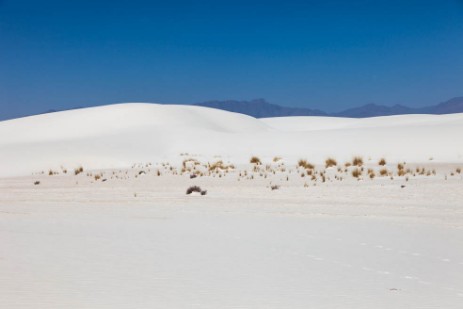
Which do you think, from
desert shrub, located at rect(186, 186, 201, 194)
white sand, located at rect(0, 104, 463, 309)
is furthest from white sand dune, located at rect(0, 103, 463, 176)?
desert shrub, located at rect(186, 186, 201, 194)

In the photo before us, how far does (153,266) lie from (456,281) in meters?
3.49

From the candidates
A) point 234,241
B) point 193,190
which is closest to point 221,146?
point 193,190

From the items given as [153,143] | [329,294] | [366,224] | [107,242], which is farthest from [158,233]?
[153,143]

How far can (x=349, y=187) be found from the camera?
19234mm

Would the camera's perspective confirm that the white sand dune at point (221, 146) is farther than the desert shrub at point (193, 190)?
Yes

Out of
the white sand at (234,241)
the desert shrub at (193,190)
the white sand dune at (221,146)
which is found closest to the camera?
the white sand at (234,241)

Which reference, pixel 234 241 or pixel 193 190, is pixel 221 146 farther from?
pixel 234 241

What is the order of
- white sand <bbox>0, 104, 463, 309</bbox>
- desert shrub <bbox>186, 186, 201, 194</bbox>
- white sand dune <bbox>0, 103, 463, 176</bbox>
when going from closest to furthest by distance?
white sand <bbox>0, 104, 463, 309</bbox>, desert shrub <bbox>186, 186, 201, 194</bbox>, white sand dune <bbox>0, 103, 463, 176</bbox>

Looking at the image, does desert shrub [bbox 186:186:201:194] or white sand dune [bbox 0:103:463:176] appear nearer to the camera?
desert shrub [bbox 186:186:201:194]

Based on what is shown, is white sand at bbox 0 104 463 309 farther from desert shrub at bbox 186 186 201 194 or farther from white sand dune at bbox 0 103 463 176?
white sand dune at bbox 0 103 463 176

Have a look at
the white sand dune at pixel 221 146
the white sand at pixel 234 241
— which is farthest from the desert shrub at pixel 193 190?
the white sand dune at pixel 221 146

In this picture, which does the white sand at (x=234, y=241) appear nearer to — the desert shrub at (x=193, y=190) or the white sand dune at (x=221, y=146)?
the desert shrub at (x=193, y=190)

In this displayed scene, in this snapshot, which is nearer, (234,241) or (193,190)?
(234,241)

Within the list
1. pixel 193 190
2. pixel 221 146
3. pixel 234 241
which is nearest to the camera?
pixel 234 241
